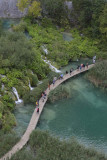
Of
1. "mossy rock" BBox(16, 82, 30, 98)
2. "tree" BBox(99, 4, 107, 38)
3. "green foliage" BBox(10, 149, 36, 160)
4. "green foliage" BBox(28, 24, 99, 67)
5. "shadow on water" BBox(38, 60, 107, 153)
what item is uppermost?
"tree" BBox(99, 4, 107, 38)

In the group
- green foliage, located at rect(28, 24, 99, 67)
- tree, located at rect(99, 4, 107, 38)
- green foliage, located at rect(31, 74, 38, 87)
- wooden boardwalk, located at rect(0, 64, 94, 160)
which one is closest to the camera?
wooden boardwalk, located at rect(0, 64, 94, 160)

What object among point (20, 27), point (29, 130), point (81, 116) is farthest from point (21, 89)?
point (20, 27)

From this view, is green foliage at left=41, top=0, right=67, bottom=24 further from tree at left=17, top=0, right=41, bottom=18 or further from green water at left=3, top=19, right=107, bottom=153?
green water at left=3, top=19, right=107, bottom=153

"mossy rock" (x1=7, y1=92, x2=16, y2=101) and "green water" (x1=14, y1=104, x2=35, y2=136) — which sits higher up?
"mossy rock" (x1=7, y1=92, x2=16, y2=101)

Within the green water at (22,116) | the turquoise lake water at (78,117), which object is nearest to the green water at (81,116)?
the turquoise lake water at (78,117)

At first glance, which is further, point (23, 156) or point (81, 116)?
point (81, 116)

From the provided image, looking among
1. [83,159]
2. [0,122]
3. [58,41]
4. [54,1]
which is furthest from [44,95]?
[54,1]

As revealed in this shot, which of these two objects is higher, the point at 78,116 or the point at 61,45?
→ the point at 61,45

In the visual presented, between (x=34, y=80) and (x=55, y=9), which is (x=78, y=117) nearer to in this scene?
(x=34, y=80)

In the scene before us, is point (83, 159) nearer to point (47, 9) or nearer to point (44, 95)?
point (44, 95)

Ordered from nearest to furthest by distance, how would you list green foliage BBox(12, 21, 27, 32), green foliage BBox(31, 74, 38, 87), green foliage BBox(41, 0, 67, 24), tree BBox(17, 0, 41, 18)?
1. green foliage BBox(31, 74, 38, 87)
2. green foliage BBox(12, 21, 27, 32)
3. green foliage BBox(41, 0, 67, 24)
4. tree BBox(17, 0, 41, 18)

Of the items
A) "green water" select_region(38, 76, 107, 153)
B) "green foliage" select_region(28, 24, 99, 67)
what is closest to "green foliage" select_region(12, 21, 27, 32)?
"green foliage" select_region(28, 24, 99, 67)
